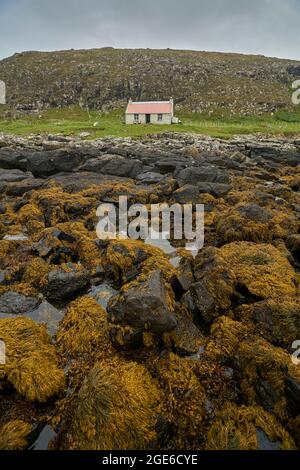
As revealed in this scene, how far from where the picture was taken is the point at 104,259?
10.4 meters

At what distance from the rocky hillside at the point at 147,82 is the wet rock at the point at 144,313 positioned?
8667cm

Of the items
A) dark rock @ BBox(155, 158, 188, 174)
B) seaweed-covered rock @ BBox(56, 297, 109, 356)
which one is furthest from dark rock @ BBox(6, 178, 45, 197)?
seaweed-covered rock @ BBox(56, 297, 109, 356)

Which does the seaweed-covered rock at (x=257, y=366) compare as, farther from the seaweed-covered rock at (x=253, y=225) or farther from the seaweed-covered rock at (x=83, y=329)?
the seaweed-covered rock at (x=253, y=225)

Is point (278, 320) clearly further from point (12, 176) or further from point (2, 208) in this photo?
point (12, 176)

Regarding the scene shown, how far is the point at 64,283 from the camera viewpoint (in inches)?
369

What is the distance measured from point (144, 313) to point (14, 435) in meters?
2.99

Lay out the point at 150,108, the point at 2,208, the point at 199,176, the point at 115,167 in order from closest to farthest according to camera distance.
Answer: the point at 2,208 → the point at 199,176 → the point at 115,167 → the point at 150,108

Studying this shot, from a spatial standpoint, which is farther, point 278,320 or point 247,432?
point 278,320

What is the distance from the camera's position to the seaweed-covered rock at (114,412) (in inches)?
216

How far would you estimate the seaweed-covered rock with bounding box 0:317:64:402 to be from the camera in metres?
6.25

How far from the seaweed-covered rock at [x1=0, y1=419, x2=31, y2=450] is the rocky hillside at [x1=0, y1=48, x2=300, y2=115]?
293 ft

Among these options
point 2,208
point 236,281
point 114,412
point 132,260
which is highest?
point 2,208

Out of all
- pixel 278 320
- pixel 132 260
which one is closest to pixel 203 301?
pixel 278 320
